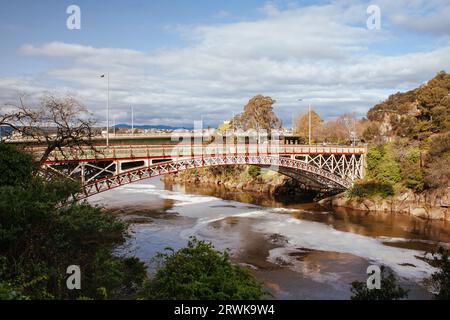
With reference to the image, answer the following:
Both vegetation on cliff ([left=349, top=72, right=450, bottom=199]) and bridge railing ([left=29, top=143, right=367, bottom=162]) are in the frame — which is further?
vegetation on cliff ([left=349, top=72, right=450, bottom=199])

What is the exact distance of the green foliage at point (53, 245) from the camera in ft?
39.5

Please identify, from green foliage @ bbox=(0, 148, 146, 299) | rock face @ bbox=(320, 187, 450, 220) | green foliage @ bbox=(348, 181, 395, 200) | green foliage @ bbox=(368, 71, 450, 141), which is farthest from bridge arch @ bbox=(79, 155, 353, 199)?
green foliage @ bbox=(368, 71, 450, 141)

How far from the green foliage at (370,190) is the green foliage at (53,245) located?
35.8 metres

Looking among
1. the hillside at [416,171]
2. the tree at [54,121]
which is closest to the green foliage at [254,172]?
the hillside at [416,171]

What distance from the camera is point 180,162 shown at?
34719 millimetres

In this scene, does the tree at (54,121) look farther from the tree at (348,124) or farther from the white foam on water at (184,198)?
the tree at (348,124)

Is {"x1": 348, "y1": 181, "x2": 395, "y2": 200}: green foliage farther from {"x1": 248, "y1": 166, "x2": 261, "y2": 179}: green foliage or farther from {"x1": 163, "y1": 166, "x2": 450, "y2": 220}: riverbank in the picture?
{"x1": 248, "y1": 166, "x2": 261, "y2": 179}: green foliage

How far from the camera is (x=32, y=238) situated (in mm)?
13438

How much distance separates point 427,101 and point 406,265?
3822cm

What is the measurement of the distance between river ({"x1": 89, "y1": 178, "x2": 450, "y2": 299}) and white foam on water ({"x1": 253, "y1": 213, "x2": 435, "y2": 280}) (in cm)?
6

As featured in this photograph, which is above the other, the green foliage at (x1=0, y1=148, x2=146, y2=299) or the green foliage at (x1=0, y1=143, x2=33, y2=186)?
the green foliage at (x1=0, y1=143, x2=33, y2=186)

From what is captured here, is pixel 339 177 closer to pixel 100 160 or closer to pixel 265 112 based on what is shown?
pixel 100 160

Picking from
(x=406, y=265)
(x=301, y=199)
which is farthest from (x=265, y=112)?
(x=406, y=265)

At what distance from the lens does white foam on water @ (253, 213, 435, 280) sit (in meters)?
24.0
